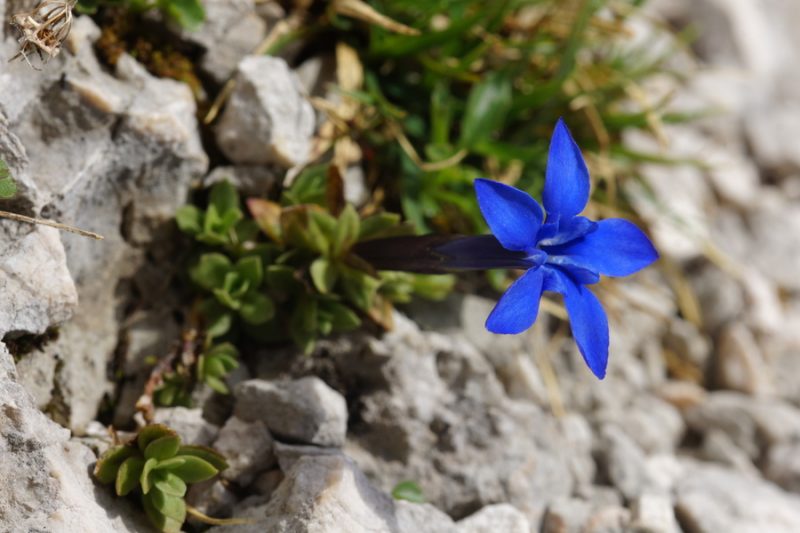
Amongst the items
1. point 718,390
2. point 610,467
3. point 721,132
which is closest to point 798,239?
point 721,132

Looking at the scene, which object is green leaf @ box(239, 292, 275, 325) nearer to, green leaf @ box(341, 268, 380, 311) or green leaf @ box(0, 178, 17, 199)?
green leaf @ box(341, 268, 380, 311)

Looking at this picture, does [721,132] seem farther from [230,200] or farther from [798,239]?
[230,200]

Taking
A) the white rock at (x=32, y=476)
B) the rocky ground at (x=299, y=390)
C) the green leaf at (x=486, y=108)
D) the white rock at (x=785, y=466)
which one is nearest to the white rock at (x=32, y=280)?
the rocky ground at (x=299, y=390)

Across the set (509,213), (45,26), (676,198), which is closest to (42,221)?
(45,26)

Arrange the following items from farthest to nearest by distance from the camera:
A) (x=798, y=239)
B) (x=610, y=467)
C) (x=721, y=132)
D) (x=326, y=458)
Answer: (x=721, y=132)
(x=798, y=239)
(x=610, y=467)
(x=326, y=458)

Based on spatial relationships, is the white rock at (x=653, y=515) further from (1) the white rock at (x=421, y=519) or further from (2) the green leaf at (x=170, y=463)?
(2) the green leaf at (x=170, y=463)

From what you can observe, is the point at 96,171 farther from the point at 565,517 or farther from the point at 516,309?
the point at 565,517
